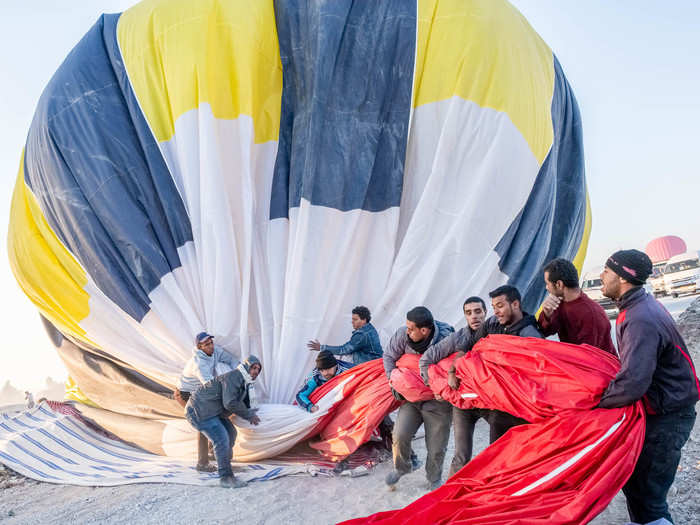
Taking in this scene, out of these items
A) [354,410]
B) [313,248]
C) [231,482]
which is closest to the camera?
[231,482]

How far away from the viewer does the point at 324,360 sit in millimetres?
5012

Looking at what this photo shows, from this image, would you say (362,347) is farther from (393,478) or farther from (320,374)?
(393,478)

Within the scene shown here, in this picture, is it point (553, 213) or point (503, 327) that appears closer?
point (503, 327)

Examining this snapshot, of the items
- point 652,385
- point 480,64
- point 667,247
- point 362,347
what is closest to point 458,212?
point 480,64

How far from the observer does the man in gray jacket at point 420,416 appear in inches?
155

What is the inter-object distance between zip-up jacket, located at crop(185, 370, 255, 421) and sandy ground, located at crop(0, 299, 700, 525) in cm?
57

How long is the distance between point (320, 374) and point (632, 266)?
2.98 m

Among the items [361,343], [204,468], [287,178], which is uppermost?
[287,178]

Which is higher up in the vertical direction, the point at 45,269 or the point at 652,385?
the point at 45,269

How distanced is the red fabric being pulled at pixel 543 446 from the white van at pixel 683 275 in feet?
59.0

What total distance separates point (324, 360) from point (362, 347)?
35cm

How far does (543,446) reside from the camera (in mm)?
2930

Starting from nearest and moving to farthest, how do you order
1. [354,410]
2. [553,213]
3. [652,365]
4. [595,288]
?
[652,365]
[354,410]
[553,213]
[595,288]

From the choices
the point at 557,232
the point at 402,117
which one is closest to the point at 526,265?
the point at 557,232
